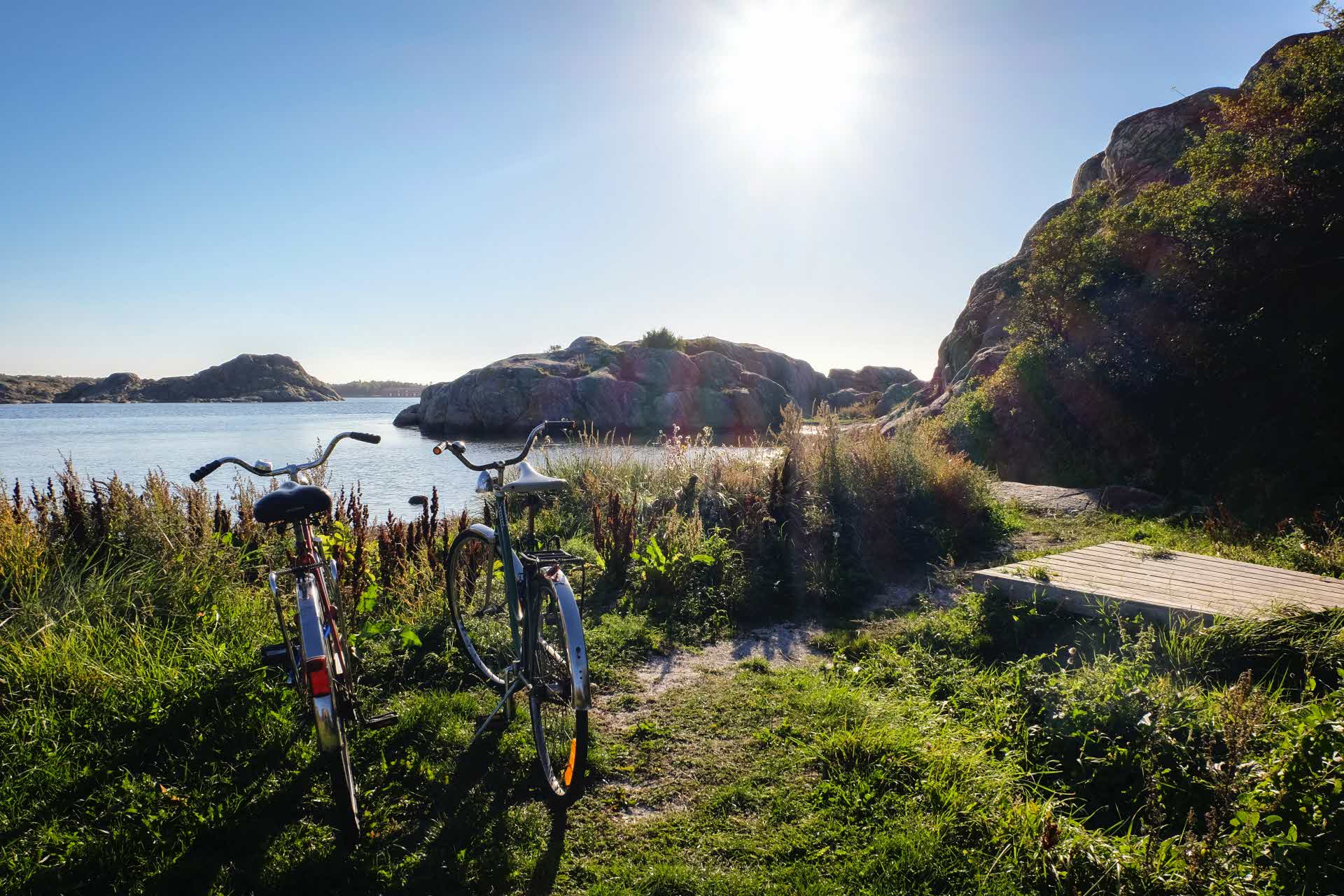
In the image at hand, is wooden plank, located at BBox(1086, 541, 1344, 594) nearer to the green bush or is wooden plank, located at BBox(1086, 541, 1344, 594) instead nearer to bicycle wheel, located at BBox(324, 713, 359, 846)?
bicycle wheel, located at BBox(324, 713, 359, 846)

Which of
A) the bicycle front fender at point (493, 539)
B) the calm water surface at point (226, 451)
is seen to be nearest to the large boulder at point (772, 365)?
the calm water surface at point (226, 451)

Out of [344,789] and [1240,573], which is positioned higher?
[1240,573]

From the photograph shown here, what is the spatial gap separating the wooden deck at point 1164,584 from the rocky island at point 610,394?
29.7m

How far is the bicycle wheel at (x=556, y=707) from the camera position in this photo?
289 cm

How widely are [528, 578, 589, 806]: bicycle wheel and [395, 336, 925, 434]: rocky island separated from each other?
32296 millimetres

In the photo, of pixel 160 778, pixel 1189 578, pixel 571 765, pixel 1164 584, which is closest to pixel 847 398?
pixel 1189 578

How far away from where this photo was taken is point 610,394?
3962 cm

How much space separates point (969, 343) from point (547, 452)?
68.0ft

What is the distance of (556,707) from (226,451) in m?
21.8

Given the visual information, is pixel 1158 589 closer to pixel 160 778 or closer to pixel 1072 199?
pixel 160 778

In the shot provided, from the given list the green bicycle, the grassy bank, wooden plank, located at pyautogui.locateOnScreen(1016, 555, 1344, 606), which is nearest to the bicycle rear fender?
the grassy bank

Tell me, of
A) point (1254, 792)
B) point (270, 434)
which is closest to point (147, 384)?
point (270, 434)

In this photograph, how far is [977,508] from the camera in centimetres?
848

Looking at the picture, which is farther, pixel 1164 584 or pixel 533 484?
pixel 1164 584
